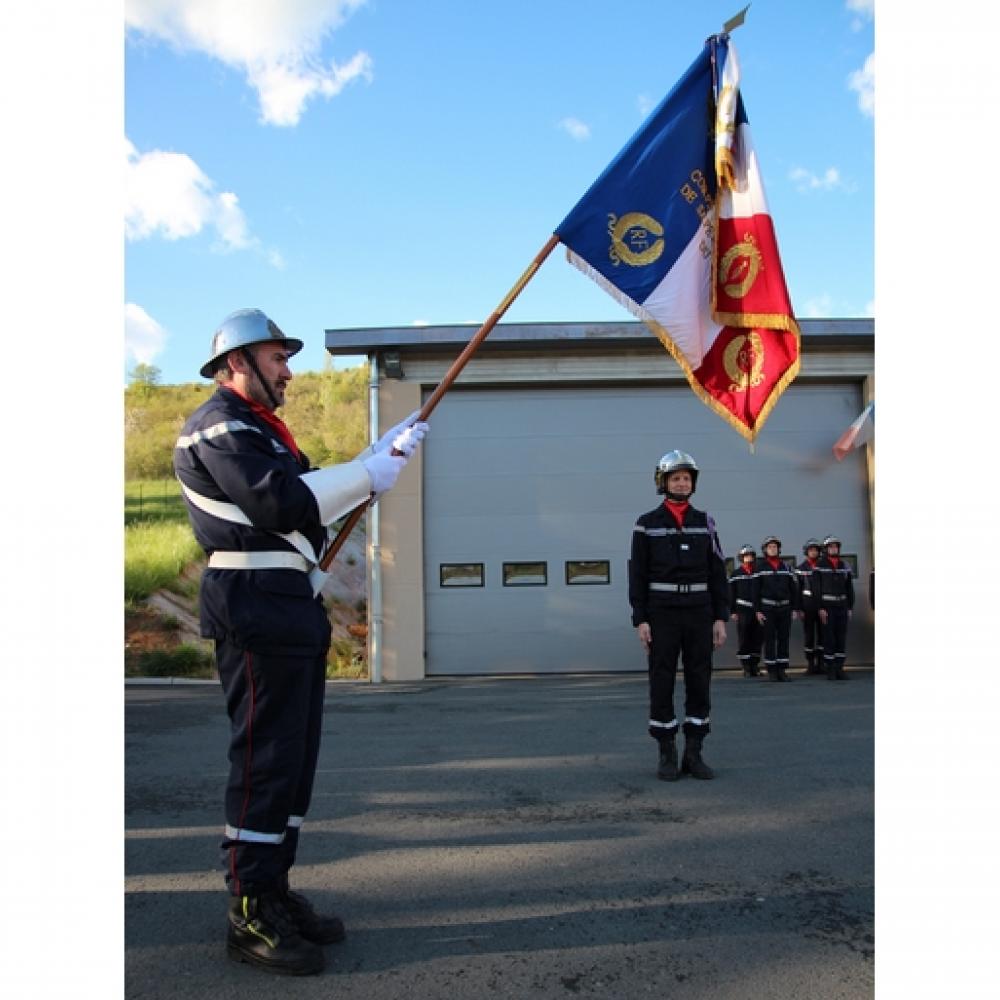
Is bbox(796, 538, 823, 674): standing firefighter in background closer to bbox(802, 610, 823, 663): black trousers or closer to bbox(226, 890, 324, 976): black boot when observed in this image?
bbox(802, 610, 823, 663): black trousers

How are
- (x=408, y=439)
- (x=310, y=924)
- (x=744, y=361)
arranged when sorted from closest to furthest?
(x=310, y=924) → (x=408, y=439) → (x=744, y=361)

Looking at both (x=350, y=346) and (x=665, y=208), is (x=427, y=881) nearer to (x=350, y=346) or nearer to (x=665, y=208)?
(x=665, y=208)

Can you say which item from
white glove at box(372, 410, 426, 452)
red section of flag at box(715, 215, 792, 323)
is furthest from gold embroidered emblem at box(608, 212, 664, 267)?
white glove at box(372, 410, 426, 452)

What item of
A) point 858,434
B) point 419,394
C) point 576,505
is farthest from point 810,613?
point 419,394

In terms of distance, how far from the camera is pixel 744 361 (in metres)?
4.60

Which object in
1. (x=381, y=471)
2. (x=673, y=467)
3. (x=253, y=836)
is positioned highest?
(x=673, y=467)

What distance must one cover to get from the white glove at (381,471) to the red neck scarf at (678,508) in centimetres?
304

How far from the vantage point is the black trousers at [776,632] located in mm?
11984

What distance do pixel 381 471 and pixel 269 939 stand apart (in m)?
1.63

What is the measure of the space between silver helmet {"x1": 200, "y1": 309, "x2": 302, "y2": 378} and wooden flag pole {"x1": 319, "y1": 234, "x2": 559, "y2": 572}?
2.15 feet

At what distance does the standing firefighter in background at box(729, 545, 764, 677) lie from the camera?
489 inches

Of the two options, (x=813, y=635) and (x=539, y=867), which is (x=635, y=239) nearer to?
(x=539, y=867)

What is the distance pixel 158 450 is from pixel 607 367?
73.8 feet

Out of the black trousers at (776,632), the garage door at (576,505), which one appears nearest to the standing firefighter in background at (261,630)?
the garage door at (576,505)
